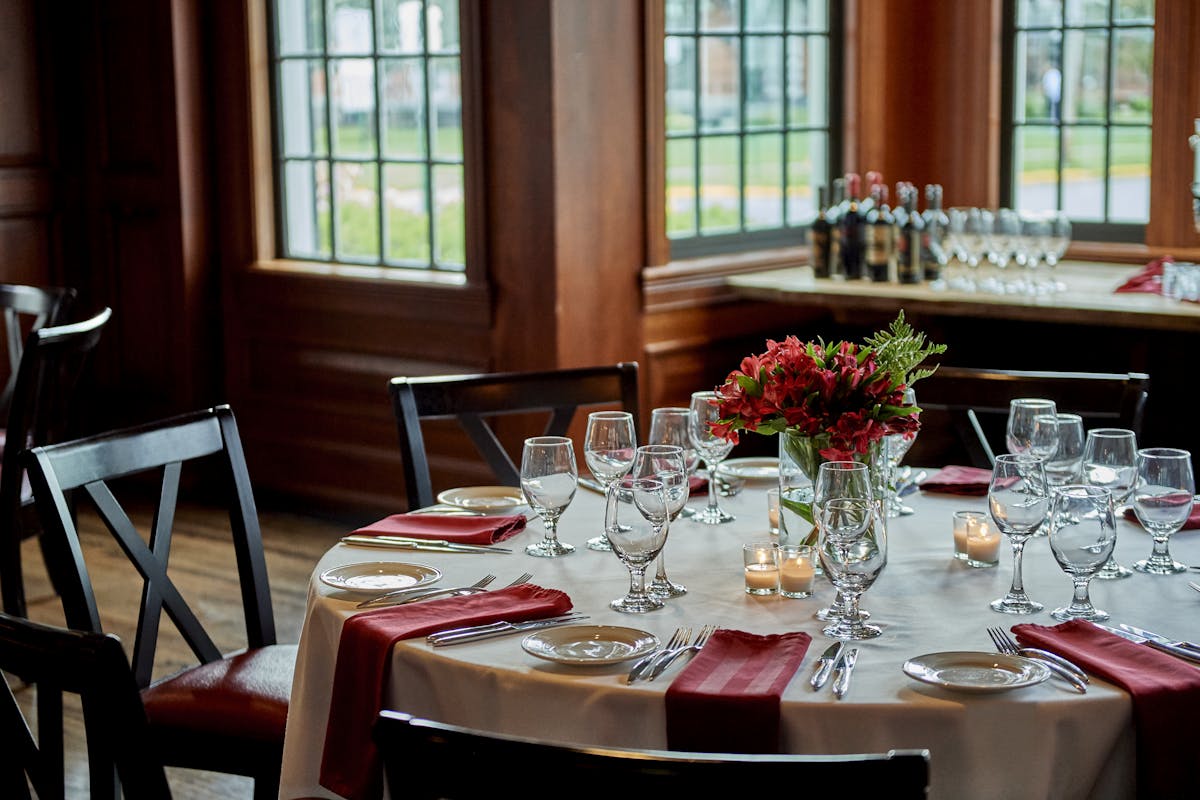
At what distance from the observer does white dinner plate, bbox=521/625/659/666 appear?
1.75 m

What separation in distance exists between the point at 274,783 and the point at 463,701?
0.65 meters

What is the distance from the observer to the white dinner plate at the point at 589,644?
1.75 meters

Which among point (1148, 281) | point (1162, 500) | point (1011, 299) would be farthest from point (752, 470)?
point (1148, 281)

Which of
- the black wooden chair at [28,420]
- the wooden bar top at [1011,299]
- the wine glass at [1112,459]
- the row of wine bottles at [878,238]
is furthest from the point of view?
the row of wine bottles at [878,238]

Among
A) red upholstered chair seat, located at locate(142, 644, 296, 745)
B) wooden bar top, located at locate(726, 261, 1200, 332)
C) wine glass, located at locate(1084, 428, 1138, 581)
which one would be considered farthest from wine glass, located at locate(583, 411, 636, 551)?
wooden bar top, located at locate(726, 261, 1200, 332)

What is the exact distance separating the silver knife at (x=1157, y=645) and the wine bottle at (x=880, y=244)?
295 centimetres

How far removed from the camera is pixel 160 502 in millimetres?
2439

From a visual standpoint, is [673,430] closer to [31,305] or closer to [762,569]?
[762,569]

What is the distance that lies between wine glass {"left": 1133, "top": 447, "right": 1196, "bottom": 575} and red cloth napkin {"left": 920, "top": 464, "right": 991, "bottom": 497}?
43cm

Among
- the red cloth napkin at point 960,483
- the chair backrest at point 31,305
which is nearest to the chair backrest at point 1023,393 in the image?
the red cloth napkin at point 960,483

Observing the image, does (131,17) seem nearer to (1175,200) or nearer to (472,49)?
(472,49)

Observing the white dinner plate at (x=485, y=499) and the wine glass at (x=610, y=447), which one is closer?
the wine glass at (x=610, y=447)

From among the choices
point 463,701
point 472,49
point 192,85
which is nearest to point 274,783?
point 463,701

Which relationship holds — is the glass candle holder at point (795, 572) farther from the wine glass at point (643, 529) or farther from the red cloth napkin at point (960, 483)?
the red cloth napkin at point (960, 483)
